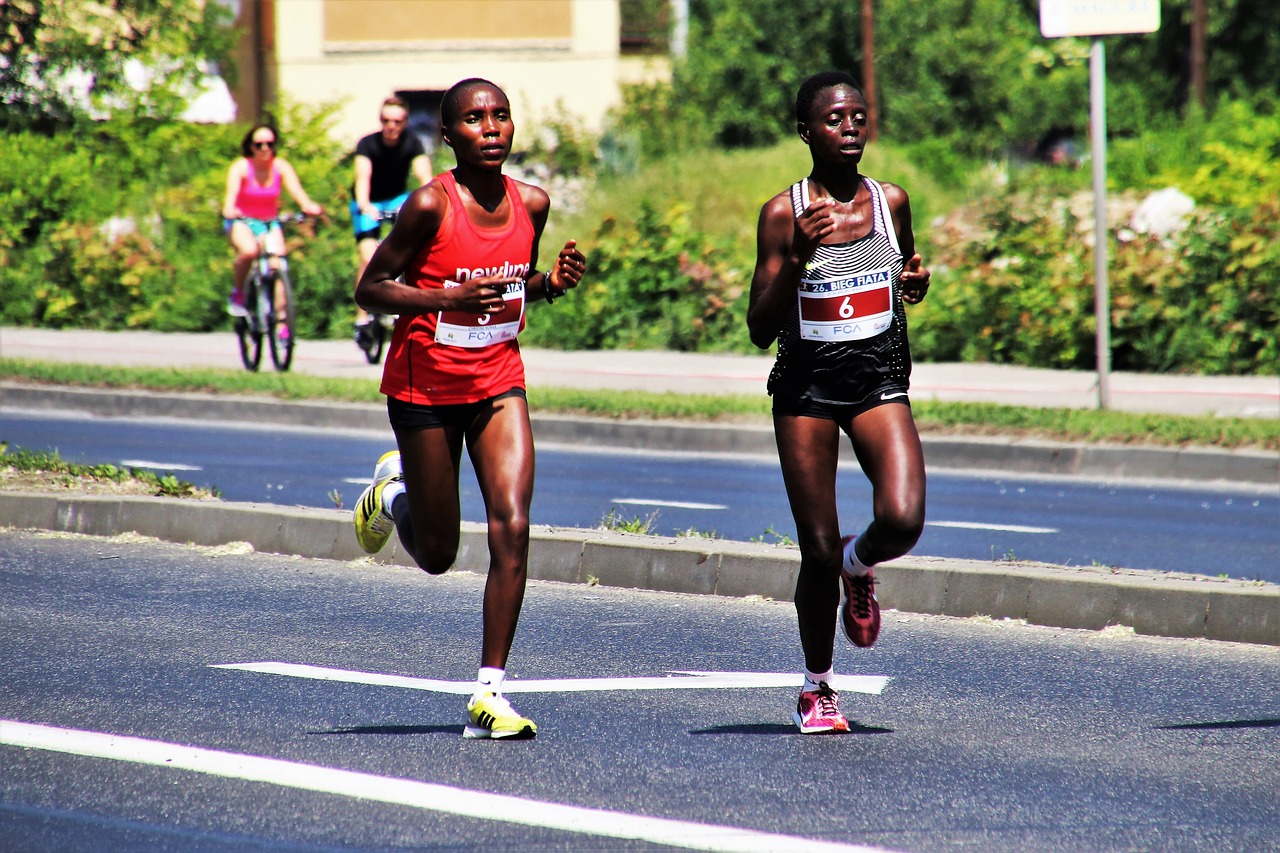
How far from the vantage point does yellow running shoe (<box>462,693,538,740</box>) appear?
201 inches

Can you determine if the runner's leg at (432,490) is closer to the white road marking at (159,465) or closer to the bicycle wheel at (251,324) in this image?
the white road marking at (159,465)

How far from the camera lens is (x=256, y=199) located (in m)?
15.1

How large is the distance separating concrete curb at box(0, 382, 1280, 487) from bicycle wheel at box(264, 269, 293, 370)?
51.3 inches

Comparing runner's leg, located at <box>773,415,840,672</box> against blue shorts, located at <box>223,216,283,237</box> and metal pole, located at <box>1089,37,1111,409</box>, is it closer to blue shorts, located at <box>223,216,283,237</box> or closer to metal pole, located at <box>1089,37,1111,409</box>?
metal pole, located at <box>1089,37,1111,409</box>

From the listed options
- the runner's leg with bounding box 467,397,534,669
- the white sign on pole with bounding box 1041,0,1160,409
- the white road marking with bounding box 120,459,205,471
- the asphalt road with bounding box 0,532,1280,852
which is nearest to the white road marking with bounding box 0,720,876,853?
the asphalt road with bounding box 0,532,1280,852

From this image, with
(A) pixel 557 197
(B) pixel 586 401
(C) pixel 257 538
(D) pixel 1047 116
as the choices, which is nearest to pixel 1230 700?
(C) pixel 257 538

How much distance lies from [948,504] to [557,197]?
58.3 feet

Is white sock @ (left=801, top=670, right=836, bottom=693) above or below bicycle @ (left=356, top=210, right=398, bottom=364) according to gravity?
below

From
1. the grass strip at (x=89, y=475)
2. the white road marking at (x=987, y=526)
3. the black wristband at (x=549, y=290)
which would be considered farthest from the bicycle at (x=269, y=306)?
the black wristband at (x=549, y=290)

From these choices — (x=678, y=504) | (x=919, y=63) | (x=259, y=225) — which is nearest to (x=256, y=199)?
(x=259, y=225)

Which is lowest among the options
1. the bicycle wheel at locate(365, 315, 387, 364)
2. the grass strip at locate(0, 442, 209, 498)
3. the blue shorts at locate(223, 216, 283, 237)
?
the grass strip at locate(0, 442, 209, 498)

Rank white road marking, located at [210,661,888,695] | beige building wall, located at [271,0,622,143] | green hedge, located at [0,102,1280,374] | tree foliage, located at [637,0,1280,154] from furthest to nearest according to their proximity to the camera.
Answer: beige building wall, located at [271,0,622,143]
tree foliage, located at [637,0,1280,154]
green hedge, located at [0,102,1280,374]
white road marking, located at [210,661,888,695]

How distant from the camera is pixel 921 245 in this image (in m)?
18.9

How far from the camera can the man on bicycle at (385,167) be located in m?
14.3
